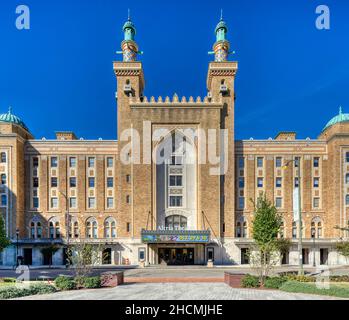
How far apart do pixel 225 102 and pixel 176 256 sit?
24.7m

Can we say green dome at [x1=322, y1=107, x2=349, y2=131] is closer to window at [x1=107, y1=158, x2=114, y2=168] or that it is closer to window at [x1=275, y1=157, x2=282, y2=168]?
window at [x1=275, y1=157, x2=282, y2=168]

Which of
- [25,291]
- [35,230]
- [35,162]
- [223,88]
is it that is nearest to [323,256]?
[223,88]

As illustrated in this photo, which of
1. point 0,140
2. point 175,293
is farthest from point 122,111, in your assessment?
point 175,293

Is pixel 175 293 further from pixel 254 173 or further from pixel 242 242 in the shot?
pixel 254 173

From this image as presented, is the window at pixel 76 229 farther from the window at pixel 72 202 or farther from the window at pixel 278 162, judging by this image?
the window at pixel 278 162

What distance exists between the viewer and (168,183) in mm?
47375

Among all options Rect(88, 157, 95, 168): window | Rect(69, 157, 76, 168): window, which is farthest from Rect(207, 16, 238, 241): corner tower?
Rect(69, 157, 76, 168): window

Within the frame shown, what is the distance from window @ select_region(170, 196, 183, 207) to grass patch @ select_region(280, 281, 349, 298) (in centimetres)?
2798

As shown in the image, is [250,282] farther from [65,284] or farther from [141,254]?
[141,254]

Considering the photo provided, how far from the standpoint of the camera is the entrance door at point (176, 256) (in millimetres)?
44594

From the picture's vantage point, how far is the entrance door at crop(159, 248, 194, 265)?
44594mm

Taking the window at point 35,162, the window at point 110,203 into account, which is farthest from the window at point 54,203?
the window at point 110,203

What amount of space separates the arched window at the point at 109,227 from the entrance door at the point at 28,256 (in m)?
11.1
